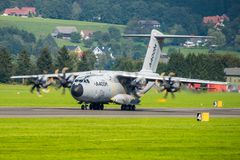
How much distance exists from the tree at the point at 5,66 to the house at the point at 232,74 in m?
39.5

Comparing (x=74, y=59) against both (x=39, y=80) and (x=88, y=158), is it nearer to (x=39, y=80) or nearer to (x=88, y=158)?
(x=39, y=80)

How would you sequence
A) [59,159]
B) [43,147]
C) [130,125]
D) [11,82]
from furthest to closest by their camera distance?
[11,82] < [130,125] < [43,147] < [59,159]

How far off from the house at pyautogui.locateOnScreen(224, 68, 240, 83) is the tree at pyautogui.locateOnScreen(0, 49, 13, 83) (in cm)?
3949

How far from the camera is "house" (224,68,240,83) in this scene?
16900cm

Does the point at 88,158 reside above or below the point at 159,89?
below

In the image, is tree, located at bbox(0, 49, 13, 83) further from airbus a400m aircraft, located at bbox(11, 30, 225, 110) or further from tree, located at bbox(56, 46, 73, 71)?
airbus a400m aircraft, located at bbox(11, 30, 225, 110)

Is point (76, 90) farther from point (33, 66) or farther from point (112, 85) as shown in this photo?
point (33, 66)

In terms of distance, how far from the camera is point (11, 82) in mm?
145500

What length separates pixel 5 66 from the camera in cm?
14550

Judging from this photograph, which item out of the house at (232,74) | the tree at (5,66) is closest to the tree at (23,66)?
the tree at (5,66)

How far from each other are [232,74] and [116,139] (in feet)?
398

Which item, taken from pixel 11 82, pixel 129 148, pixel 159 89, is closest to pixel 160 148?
pixel 129 148

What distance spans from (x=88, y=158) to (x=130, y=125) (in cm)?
1842

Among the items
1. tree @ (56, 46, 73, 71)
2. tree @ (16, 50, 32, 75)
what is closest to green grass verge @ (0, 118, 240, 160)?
tree @ (16, 50, 32, 75)
